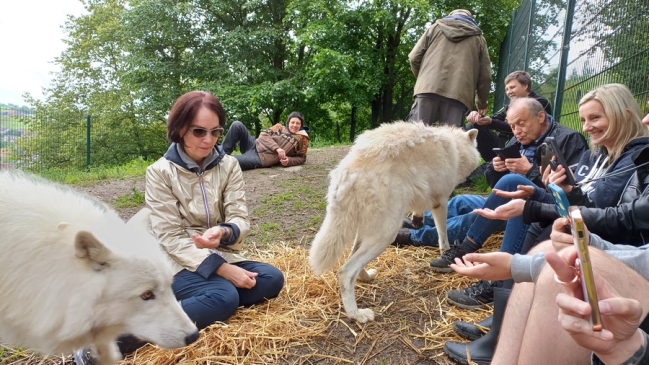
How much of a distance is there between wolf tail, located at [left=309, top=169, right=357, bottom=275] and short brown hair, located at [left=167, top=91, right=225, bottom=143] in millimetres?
1043

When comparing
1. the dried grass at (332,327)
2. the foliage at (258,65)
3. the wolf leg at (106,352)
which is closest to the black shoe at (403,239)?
the dried grass at (332,327)

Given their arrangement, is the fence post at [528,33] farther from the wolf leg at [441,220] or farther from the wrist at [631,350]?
the wrist at [631,350]

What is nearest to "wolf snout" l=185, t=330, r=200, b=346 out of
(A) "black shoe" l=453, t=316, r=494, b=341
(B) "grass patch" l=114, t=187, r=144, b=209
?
(A) "black shoe" l=453, t=316, r=494, b=341

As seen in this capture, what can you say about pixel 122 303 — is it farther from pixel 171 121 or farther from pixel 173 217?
pixel 171 121

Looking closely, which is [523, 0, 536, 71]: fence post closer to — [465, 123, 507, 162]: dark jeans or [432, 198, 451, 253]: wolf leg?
[465, 123, 507, 162]: dark jeans

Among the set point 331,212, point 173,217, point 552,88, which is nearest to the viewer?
point 173,217

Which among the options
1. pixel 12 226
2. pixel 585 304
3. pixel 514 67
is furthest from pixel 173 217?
pixel 514 67

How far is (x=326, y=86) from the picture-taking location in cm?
1410

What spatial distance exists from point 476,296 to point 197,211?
213cm

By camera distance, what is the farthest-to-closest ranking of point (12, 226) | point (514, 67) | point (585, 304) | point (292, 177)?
1. point (514, 67)
2. point (292, 177)
3. point (12, 226)
4. point (585, 304)

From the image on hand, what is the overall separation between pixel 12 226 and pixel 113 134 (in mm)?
17557

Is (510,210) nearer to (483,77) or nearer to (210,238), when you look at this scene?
(210,238)

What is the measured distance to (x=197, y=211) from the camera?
100.0 inches

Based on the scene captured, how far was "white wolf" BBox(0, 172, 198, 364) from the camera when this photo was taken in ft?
4.73
